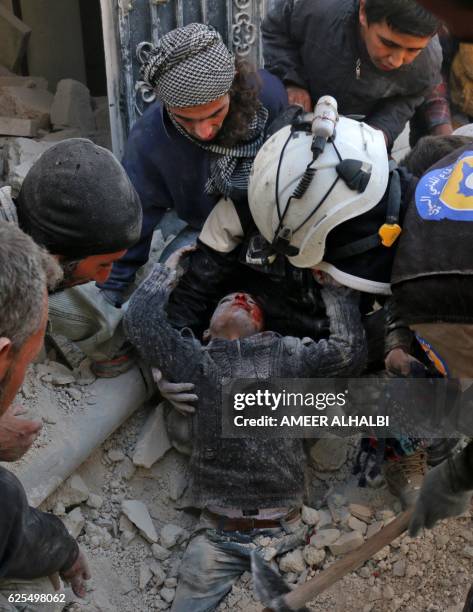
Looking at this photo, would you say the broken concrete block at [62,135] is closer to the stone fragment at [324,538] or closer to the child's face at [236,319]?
the child's face at [236,319]

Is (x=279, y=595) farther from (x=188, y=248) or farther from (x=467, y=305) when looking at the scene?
(x=188, y=248)

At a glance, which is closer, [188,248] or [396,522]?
[396,522]

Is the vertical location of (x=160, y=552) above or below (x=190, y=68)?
below

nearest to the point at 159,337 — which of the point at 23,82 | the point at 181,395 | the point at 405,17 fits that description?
the point at 181,395

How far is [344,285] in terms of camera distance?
327cm

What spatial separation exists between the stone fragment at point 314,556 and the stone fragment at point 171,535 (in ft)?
1.86

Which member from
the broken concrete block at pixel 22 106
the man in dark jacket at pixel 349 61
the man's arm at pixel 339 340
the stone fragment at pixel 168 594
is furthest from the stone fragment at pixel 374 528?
the broken concrete block at pixel 22 106

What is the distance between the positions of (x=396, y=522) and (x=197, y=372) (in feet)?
3.51

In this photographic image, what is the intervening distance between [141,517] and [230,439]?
0.58 metres

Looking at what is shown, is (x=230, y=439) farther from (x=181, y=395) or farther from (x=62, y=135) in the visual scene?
(x=62, y=135)

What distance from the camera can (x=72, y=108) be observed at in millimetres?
5367

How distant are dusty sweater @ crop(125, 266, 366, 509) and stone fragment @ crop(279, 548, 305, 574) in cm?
22

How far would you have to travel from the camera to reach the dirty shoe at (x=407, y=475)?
138 inches

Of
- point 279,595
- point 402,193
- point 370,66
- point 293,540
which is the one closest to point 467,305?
point 402,193
